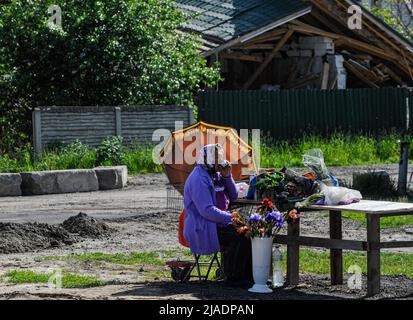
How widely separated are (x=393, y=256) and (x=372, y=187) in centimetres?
644

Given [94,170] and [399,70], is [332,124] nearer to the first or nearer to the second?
[399,70]

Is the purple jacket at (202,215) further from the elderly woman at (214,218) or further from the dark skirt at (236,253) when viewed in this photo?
the dark skirt at (236,253)

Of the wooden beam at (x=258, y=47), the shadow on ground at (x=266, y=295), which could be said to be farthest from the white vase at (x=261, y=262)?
the wooden beam at (x=258, y=47)

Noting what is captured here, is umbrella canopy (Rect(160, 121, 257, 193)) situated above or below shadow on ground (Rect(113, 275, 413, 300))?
above

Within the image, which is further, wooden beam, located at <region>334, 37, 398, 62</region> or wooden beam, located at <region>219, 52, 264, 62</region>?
wooden beam, located at <region>334, 37, 398, 62</region>

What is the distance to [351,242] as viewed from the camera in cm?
1196

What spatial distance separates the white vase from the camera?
1190cm

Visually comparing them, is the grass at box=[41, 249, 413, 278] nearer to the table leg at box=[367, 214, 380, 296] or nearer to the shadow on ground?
the shadow on ground

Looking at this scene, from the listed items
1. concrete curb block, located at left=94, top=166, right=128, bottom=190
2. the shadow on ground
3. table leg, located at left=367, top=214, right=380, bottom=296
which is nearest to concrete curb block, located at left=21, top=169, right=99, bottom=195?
concrete curb block, located at left=94, top=166, right=128, bottom=190

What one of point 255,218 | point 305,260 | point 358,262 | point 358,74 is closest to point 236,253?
point 255,218

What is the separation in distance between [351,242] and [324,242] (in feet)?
1.22

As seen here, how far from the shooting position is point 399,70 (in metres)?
35.6

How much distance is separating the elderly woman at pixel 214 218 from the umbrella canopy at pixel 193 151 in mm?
2337

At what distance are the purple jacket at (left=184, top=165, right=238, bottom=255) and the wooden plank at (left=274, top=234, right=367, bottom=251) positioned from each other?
2.36 ft
